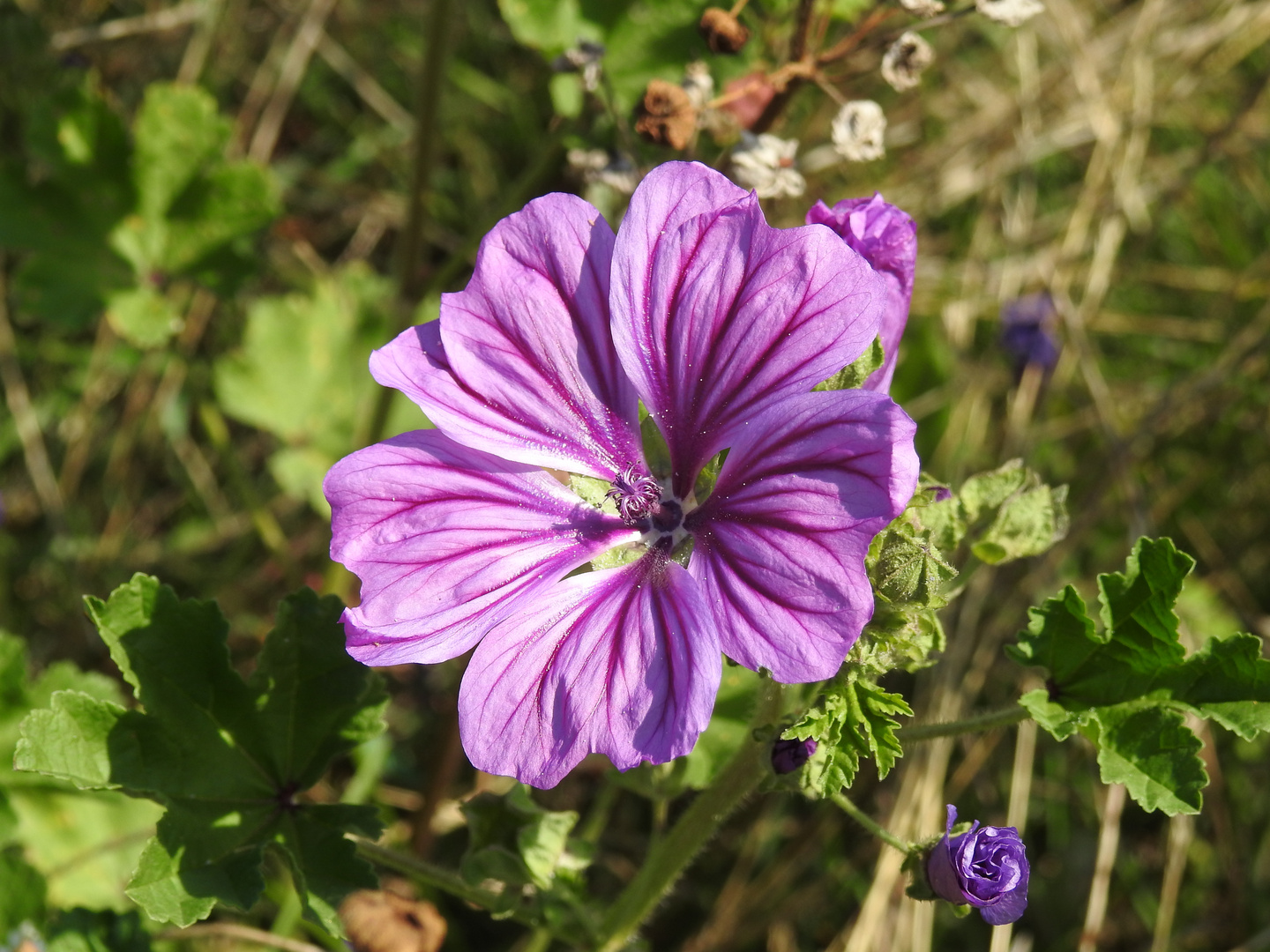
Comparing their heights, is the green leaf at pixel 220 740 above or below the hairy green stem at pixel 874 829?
below

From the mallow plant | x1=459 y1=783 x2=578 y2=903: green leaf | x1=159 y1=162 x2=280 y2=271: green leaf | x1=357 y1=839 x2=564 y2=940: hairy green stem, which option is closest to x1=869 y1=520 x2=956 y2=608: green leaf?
the mallow plant

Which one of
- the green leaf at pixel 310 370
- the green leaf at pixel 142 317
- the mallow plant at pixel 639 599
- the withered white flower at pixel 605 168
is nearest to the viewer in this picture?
the mallow plant at pixel 639 599

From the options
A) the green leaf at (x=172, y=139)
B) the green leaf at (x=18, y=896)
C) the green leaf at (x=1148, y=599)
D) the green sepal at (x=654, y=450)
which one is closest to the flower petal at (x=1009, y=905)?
the green leaf at (x=1148, y=599)

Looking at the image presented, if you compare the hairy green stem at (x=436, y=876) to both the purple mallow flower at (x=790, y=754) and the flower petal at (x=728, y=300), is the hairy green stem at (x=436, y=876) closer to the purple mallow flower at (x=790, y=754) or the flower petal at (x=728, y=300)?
the purple mallow flower at (x=790, y=754)

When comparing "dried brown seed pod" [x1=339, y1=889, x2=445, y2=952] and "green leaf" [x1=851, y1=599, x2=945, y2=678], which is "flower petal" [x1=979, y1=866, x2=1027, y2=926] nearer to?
"green leaf" [x1=851, y1=599, x2=945, y2=678]

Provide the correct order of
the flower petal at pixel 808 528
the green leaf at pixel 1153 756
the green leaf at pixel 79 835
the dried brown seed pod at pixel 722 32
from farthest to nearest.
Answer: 1. the green leaf at pixel 79 835
2. the dried brown seed pod at pixel 722 32
3. the green leaf at pixel 1153 756
4. the flower petal at pixel 808 528

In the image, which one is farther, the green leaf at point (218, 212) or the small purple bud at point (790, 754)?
the green leaf at point (218, 212)

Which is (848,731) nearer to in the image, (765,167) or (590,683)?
(590,683)

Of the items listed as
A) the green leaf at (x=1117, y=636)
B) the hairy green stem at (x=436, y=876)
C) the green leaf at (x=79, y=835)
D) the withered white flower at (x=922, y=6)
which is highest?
the withered white flower at (x=922, y=6)
